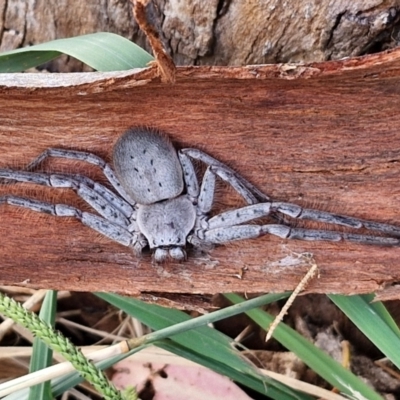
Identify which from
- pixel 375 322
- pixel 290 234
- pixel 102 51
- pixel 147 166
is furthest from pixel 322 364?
pixel 102 51

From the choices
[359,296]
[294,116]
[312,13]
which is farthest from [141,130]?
[359,296]

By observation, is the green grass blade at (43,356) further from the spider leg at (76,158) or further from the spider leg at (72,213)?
the spider leg at (76,158)

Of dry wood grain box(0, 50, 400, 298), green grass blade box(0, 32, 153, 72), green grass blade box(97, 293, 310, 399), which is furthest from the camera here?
green grass blade box(97, 293, 310, 399)

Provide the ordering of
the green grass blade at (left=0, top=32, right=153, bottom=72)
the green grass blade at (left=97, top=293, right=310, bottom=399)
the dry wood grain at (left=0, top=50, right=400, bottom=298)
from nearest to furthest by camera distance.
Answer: the dry wood grain at (left=0, top=50, right=400, bottom=298), the green grass blade at (left=0, top=32, right=153, bottom=72), the green grass blade at (left=97, top=293, right=310, bottom=399)

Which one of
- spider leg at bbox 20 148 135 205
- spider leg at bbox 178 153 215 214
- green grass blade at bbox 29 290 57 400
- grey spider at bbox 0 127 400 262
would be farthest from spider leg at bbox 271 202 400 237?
green grass blade at bbox 29 290 57 400

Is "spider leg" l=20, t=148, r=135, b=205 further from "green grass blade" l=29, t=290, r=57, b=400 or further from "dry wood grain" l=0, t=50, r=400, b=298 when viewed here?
"green grass blade" l=29, t=290, r=57, b=400

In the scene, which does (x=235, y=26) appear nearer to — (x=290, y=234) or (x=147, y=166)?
(x=147, y=166)

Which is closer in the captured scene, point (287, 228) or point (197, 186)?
point (287, 228)

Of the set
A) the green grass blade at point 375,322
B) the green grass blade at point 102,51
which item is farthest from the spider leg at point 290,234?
the green grass blade at point 102,51
